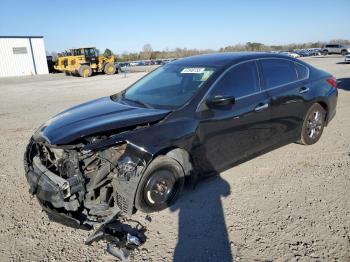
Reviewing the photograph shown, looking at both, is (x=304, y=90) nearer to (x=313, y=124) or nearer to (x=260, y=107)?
(x=313, y=124)

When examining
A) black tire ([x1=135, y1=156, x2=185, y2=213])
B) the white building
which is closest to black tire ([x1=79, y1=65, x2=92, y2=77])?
the white building

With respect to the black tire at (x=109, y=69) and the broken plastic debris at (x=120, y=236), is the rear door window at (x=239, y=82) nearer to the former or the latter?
the broken plastic debris at (x=120, y=236)

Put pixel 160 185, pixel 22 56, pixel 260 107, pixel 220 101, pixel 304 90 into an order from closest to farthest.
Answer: pixel 160 185 < pixel 220 101 < pixel 260 107 < pixel 304 90 < pixel 22 56

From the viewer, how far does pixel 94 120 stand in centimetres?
347

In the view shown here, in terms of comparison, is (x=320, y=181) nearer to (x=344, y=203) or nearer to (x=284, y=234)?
(x=344, y=203)

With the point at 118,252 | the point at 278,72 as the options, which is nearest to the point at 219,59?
the point at 278,72

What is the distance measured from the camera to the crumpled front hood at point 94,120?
3.20 m

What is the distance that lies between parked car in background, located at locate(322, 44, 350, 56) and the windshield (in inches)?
1942

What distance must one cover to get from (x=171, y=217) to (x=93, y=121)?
1.37 meters

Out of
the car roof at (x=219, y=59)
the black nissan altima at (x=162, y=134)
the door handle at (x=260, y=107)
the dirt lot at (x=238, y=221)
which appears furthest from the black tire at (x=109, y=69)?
the door handle at (x=260, y=107)

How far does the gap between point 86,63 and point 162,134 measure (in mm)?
24651

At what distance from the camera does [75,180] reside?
308 centimetres

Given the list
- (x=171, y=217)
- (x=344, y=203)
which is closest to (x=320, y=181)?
(x=344, y=203)

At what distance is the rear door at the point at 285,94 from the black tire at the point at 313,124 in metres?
0.18
